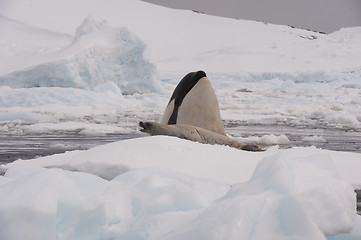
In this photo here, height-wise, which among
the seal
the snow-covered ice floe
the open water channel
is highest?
the snow-covered ice floe

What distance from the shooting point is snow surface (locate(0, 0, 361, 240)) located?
2152 millimetres

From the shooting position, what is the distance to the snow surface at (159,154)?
2.15m

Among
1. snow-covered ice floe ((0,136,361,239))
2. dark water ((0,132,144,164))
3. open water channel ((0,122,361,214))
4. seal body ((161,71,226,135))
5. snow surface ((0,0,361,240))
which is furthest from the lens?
seal body ((161,71,226,135))

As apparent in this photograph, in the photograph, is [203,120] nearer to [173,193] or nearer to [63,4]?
[173,193]

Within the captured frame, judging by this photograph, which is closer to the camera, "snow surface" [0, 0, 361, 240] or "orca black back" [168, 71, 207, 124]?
"snow surface" [0, 0, 361, 240]

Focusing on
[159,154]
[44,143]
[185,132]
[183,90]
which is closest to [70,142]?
[44,143]

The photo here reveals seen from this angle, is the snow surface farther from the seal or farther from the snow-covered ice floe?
the seal

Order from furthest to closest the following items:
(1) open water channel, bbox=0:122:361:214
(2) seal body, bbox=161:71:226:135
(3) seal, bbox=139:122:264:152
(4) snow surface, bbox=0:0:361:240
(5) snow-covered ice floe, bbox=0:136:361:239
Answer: (2) seal body, bbox=161:71:226:135 < (1) open water channel, bbox=0:122:361:214 < (3) seal, bbox=139:122:264:152 < (4) snow surface, bbox=0:0:361:240 < (5) snow-covered ice floe, bbox=0:136:361:239

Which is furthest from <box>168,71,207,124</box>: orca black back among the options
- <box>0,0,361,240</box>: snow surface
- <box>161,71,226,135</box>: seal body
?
<box>0,0,361,240</box>: snow surface

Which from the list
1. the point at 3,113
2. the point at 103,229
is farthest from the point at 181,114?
the point at 3,113

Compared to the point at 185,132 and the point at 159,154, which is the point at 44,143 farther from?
the point at 159,154

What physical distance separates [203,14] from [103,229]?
163 feet

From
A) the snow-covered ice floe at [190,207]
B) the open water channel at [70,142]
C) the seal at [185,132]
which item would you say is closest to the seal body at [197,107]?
the seal at [185,132]

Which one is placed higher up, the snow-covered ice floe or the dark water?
the snow-covered ice floe
